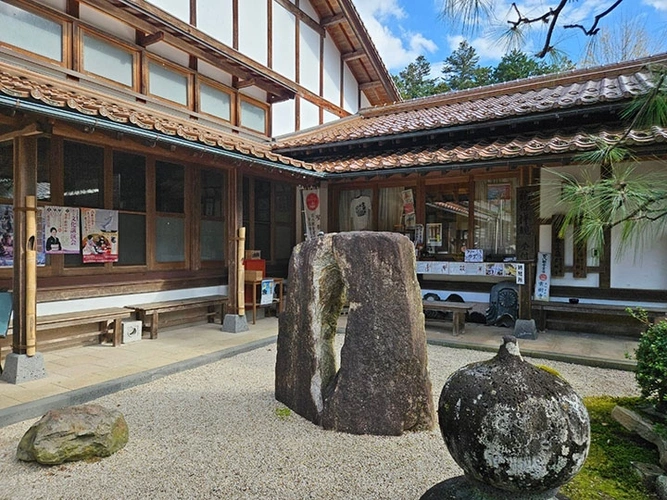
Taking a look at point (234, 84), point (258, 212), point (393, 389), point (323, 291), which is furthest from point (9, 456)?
point (234, 84)

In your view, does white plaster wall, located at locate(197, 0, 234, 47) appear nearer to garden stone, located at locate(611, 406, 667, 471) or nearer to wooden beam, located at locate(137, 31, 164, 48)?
wooden beam, located at locate(137, 31, 164, 48)

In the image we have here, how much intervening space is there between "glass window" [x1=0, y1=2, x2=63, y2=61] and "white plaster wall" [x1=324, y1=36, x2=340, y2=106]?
687cm

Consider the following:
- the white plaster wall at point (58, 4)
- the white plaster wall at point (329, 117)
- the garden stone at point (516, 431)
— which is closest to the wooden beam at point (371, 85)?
the white plaster wall at point (329, 117)

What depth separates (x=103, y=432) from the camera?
9.68 feet

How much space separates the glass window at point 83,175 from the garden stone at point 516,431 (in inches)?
232

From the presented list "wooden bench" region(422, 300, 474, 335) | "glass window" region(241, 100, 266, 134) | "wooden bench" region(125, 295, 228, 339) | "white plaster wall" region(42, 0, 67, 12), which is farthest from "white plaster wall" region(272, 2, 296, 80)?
"wooden bench" region(422, 300, 474, 335)

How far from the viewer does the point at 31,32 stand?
562cm

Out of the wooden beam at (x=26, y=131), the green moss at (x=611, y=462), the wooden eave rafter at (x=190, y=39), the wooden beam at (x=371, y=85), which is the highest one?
the wooden beam at (x=371, y=85)

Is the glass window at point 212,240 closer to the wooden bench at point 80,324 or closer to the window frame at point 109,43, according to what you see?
the wooden bench at point 80,324

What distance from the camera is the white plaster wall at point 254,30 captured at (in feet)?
28.8

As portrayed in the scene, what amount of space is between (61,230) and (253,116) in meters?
4.99

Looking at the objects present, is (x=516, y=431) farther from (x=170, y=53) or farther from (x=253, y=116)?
(x=253, y=116)

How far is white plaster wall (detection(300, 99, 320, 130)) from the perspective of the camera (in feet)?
35.4

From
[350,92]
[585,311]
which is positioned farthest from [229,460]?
[350,92]
